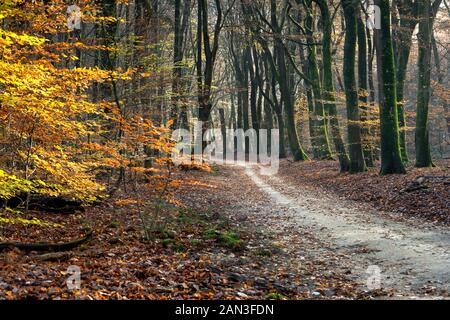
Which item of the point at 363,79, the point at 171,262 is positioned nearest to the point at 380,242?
the point at 171,262

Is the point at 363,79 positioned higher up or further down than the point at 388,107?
higher up

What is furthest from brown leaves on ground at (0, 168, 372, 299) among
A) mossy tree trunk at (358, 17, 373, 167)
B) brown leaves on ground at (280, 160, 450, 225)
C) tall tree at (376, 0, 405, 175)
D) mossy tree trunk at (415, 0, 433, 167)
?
mossy tree trunk at (358, 17, 373, 167)

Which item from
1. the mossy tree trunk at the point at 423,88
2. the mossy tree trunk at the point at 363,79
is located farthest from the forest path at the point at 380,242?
the mossy tree trunk at the point at 363,79

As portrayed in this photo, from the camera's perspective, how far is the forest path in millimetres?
7336

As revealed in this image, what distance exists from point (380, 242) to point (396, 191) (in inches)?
229

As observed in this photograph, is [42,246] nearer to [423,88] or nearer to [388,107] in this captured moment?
[388,107]

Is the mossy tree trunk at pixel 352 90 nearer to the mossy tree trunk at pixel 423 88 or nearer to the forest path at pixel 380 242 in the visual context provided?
the mossy tree trunk at pixel 423 88

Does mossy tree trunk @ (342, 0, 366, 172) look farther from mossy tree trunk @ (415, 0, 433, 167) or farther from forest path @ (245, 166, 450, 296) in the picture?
forest path @ (245, 166, 450, 296)

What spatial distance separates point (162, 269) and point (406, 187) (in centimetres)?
1028

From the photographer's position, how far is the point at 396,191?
49.8 ft

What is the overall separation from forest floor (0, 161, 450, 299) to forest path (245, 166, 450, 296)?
22 mm

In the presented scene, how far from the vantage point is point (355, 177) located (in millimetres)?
19984
